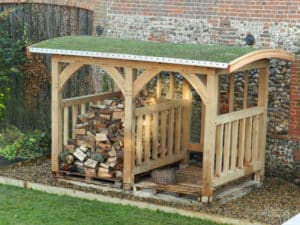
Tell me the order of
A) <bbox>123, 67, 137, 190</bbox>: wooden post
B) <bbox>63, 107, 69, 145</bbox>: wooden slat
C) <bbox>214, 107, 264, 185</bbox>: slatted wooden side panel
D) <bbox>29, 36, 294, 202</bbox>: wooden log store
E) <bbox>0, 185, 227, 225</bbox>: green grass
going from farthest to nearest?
<bbox>63, 107, 69, 145</bbox>: wooden slat, <bbox>123, 67, 137, 190</bbox>: wooden post, <bbox>214, 107, 264, 185</bbox>: slatted wooden side panel, <bbox>29, 36, 294, 202</bbox>: wooden log store, <bbox>0, 185, 227, 225</bbox>: green grass

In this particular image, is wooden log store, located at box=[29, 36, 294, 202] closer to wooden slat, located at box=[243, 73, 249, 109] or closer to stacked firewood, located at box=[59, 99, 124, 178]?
wooden slat, located at box=[243, 73, 249, 109]

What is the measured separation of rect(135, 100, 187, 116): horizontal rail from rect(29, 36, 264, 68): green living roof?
0.94 meters

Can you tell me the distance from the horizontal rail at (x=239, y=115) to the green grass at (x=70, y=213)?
1514mm

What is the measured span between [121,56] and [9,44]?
203 inches

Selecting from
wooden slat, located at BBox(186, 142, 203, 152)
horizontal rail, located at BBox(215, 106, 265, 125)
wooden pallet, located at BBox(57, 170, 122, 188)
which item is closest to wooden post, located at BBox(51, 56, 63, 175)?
wooden pallet, located at BBox(57, 170, 122, 188)

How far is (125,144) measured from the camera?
33.9 ft

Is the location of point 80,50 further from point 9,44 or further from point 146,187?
point 9,44

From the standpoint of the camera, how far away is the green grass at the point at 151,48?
9586mm

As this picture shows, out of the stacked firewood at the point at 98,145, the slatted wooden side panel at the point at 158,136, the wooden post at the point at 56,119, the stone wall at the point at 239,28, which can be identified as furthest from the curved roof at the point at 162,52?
the stacked firewood at the point at 98,145

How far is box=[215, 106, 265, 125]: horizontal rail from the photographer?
981 cm

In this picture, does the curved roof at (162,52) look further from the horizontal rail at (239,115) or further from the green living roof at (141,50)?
the horizontal rail at (239,115)

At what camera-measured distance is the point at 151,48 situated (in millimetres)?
10312

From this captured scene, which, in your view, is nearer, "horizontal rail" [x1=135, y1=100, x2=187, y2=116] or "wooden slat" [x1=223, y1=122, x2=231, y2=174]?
"wooden slat" [x1=223, y1=122, x2=231, y2=174]

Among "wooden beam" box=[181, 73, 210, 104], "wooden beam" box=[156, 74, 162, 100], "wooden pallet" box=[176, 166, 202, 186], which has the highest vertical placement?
"wooden beam" box=[181, 73, 210, 104]
